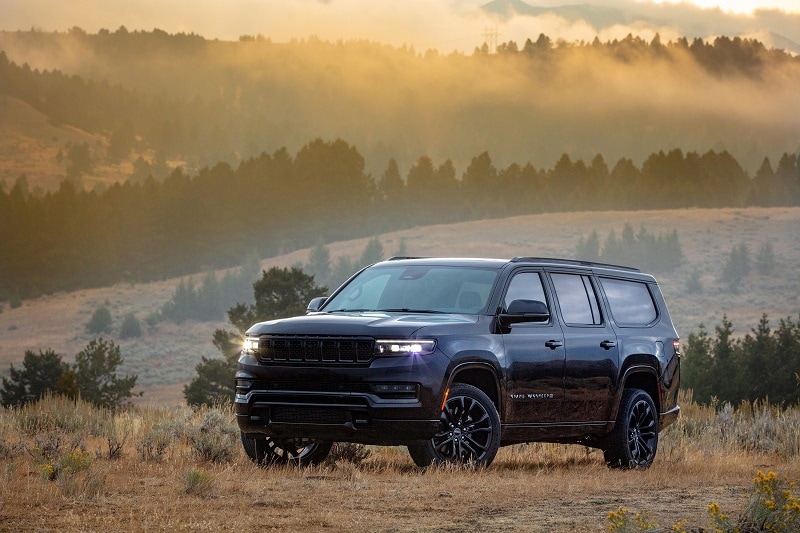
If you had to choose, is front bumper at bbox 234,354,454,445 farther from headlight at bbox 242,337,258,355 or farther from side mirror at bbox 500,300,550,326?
side mirror at bbox 500,300,550,326

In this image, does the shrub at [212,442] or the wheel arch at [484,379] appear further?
the shrub at [212,442]

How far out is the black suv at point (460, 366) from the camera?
35.3 feet

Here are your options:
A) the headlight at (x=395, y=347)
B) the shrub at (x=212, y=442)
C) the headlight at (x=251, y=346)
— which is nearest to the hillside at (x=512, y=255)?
the shrub at (x=212, y=442)

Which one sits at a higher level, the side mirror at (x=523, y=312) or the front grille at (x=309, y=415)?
the side mirror at (x=523, y=312)

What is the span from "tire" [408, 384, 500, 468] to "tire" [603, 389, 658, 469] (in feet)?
6.97

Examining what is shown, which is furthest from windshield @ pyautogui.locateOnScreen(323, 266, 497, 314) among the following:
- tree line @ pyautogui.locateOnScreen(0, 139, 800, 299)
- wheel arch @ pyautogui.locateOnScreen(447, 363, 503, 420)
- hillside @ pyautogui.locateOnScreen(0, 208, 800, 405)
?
tree line @ pyautogui.locateOnScreen(0, 139, 800, 299)

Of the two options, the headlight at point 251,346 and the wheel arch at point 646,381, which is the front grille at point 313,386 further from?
the wheel arch at point 646,381

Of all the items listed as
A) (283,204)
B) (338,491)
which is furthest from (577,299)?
(283,204)

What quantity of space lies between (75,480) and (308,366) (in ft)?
7.68

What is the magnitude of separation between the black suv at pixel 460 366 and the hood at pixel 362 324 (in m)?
0.01

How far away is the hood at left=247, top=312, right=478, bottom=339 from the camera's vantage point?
1077 centimetres

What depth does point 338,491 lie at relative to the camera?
9758mm

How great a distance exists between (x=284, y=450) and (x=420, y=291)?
6.22ft

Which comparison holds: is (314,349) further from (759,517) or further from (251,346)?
(759,517)
